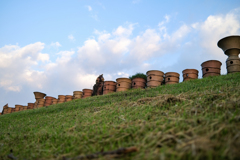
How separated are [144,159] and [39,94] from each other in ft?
62.1

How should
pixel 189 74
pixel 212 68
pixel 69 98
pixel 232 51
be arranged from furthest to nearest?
pixel 69 98 → pixel 189 74 → pixel 212 68 → pixel 232 51

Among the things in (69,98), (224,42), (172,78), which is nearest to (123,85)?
(172,78)

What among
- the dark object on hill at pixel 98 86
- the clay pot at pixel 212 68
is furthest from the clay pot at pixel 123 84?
the clay pot at pixel 212 68

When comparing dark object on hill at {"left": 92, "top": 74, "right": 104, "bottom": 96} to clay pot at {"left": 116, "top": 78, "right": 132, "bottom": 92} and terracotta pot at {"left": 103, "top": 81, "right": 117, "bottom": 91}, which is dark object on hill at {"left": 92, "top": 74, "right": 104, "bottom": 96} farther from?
clay pot at {"left": 116, "top": 78, "right": 132, "bottom": 92}

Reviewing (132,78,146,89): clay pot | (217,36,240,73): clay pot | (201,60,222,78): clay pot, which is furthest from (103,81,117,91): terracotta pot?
(217,36,240,73): clay pot

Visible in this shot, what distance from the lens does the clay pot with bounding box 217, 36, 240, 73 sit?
833 cm

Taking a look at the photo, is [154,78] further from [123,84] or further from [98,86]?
[98,86]

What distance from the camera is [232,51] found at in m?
8.65

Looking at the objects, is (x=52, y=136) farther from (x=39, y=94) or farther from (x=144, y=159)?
(x=39, y=94)

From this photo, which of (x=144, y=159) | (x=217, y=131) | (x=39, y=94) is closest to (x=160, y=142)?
(x=144, y=159)

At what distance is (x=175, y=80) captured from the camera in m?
9.70

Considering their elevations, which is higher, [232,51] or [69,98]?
[232,51]

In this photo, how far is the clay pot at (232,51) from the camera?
8.33m

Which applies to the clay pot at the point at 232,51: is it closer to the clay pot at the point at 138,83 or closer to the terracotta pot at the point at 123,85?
the clay pot at the point at 138,83
